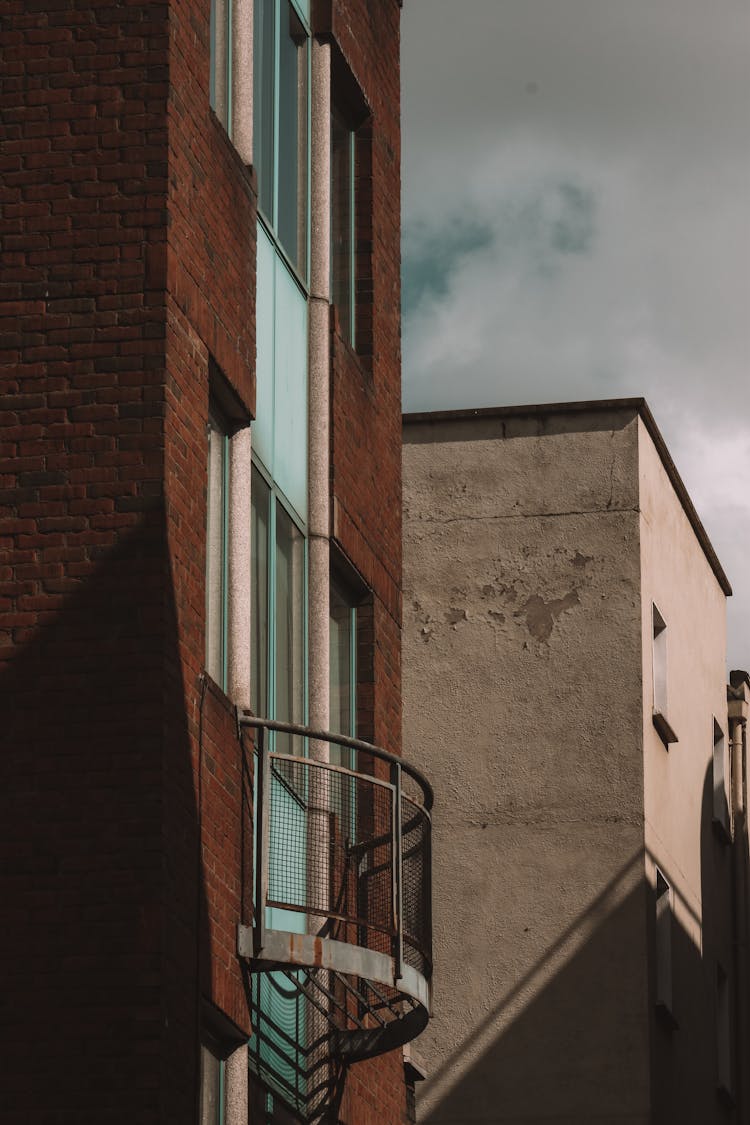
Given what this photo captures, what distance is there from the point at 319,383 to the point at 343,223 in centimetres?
234

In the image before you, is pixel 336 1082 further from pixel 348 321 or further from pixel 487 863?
pixel 487 863

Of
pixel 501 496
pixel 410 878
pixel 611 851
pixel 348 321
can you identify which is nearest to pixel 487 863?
pixel 611 851

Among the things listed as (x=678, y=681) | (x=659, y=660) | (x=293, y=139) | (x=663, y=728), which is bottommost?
(x=663, y=728)

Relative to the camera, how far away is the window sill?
82.8ft

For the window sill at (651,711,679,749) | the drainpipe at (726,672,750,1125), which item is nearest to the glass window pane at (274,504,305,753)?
the window sill at (651,711,679,749)

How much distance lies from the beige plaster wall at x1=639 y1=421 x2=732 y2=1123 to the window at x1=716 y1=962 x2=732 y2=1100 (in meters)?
0.30

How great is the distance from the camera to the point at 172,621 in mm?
12609

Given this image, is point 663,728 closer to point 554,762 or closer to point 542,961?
point 554,762

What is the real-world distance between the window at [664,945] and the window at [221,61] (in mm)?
12662

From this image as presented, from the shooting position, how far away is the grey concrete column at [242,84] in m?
15.2

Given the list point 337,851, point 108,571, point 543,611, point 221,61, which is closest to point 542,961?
point 543,611

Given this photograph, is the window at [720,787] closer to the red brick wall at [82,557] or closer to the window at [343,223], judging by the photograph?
the window at [343,223]

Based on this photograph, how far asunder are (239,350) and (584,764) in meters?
11.3

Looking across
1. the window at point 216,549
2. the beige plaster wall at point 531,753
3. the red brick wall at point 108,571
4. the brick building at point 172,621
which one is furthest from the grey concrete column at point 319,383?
the beige plaster wall at point 531,753
